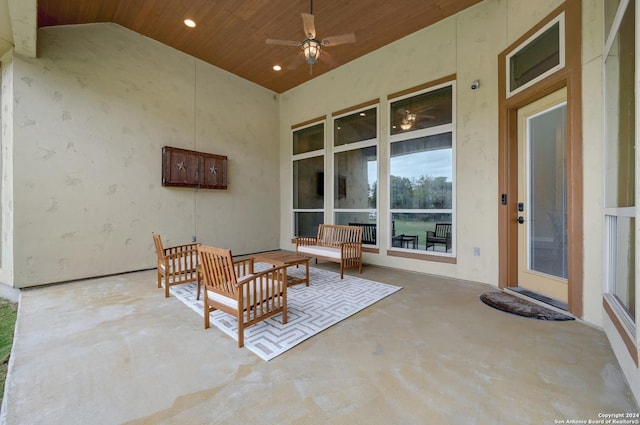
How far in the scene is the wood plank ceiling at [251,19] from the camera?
13.4 feet

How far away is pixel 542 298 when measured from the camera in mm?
3262

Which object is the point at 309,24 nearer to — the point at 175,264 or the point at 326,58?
the point at 326,58

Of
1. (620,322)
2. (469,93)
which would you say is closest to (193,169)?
(469,93)

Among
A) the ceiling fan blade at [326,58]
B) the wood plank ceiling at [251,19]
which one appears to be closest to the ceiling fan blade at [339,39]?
the ceiling fan blade at [326,58]

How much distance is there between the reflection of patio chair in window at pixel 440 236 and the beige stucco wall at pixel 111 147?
167 inches

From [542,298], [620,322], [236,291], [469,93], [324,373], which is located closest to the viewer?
[324,373]

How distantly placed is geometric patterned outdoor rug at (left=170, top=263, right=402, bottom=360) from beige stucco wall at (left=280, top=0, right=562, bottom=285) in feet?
4.59

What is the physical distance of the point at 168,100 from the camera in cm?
536

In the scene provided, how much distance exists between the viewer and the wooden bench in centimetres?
463

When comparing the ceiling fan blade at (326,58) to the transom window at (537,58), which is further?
the ceiling fan blade at (326,58)

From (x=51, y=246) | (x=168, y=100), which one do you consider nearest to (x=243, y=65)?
(x=168, y=100)

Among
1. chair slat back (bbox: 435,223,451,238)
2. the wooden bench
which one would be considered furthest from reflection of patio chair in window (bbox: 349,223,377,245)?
chair slat back (bbox: 435,223,451,238)

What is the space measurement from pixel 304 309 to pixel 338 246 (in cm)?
194

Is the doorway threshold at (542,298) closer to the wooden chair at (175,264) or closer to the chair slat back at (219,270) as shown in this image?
the chair slat back at (219,270)
